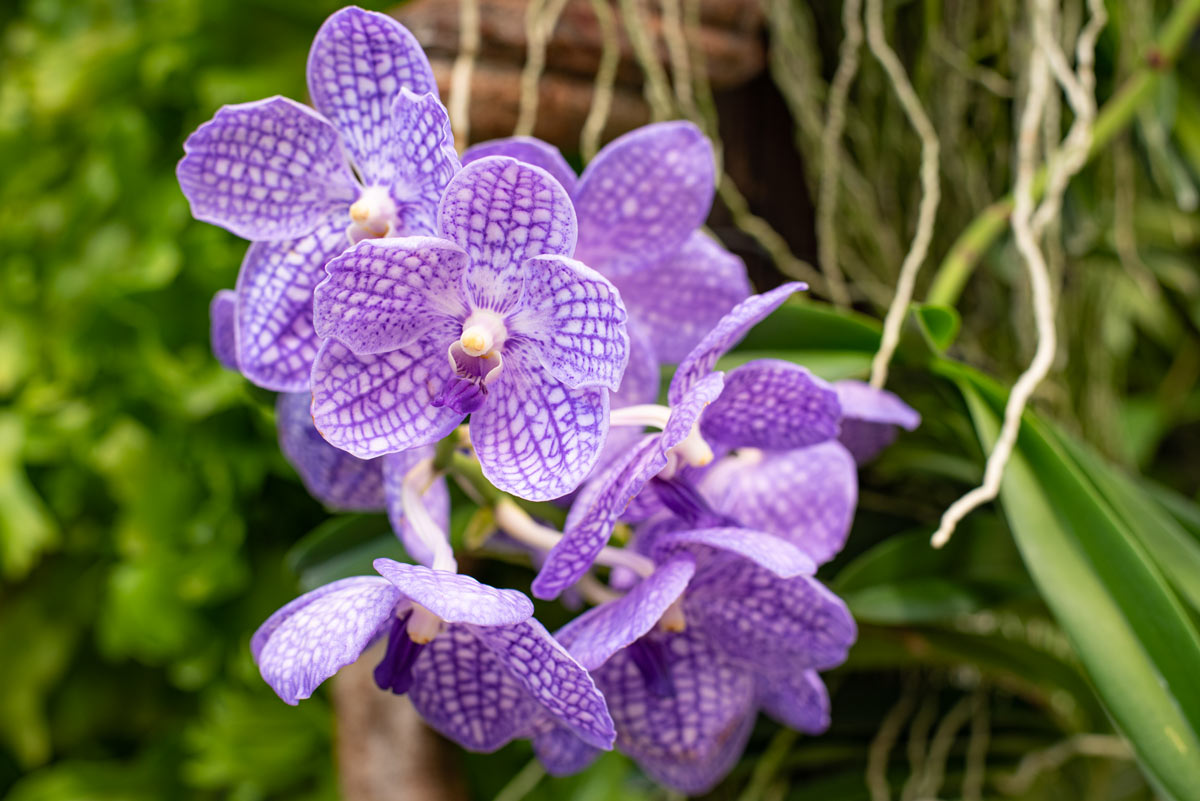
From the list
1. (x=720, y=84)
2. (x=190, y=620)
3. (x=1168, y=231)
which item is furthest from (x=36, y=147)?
(x=1168, y=231)

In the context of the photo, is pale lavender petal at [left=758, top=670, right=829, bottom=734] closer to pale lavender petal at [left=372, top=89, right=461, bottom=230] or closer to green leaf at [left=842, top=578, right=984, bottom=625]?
green leaf at [left=842, top=578, right=984, bottom=625]

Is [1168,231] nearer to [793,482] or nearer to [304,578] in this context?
[793,482]

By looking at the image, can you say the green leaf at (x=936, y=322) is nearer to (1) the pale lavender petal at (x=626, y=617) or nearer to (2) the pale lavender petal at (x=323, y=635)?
(1) the pale lavender petal at (x=626, y=617)

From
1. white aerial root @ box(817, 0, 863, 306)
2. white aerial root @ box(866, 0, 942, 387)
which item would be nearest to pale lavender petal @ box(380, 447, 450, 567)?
white aerial root @ box(866, 0, 942, 387)

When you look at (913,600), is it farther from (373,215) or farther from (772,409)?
(373,215)

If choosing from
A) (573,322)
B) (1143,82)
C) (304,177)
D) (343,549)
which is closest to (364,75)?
(304,177)
